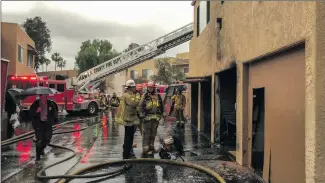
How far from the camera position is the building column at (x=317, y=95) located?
4117 millimetres

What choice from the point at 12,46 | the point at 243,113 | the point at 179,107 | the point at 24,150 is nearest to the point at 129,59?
the point at 12,46

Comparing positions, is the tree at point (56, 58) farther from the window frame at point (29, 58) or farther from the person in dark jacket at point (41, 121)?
the person in dark jacket at point (41, 121)

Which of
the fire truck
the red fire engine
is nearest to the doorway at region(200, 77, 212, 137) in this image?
the red fire engine

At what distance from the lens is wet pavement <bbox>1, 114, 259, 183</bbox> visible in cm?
655

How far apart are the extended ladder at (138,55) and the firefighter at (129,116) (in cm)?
1897

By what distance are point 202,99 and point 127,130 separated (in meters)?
6.63

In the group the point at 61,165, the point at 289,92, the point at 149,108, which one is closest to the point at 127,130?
the point at 149,108

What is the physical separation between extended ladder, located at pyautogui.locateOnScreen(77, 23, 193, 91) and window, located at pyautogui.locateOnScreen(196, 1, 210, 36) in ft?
37.2

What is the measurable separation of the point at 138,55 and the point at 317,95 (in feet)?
81.1

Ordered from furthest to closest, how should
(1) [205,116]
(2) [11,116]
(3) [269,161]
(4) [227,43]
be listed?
(1) [205,116] < (2) [11,116] < (4) [227,43] < (3) [269,161]

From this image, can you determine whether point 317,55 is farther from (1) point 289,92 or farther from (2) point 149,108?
(2) point 149,108

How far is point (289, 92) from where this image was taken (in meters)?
5.23

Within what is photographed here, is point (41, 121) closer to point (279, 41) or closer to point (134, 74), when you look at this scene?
point (279, 41)

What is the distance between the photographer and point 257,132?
24.4 feet
